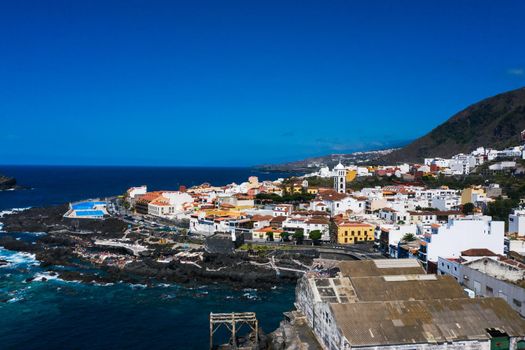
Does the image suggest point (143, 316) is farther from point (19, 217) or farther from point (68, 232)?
point (19, 217)

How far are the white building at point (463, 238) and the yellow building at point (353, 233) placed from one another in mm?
15805

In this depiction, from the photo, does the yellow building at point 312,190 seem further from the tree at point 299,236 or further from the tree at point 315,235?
the tree at point 315,235

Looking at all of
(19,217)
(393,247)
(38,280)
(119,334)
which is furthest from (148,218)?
(119,334)

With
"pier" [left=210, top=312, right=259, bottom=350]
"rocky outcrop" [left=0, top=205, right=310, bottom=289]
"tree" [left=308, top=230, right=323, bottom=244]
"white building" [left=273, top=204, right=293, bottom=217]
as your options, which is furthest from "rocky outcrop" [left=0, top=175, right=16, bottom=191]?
"pier" [left=210, top=312, right=259, bottom=350]

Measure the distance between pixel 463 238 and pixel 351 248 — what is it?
14356 millimetres

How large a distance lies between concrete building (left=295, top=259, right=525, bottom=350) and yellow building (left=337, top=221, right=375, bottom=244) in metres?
28.6

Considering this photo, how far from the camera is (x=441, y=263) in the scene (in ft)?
109

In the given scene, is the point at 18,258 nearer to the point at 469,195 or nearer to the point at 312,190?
the point at 312,190

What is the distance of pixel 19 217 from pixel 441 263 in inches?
2650

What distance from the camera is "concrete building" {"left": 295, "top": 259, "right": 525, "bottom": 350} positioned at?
19.3 m

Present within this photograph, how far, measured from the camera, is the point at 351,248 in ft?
162

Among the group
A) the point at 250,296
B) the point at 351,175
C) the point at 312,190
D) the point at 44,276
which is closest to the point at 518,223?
the point at 250,296

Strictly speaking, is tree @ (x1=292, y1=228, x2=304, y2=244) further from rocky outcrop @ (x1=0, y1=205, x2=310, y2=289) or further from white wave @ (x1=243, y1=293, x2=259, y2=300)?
white wave @ (x1=243, y1=293, x2=259, y2=300)

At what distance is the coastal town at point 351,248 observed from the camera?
20500 millimetres
